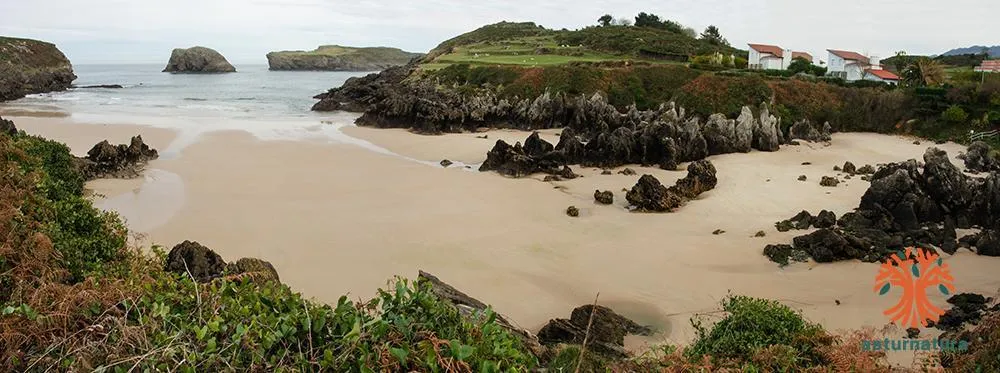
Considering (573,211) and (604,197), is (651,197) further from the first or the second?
(573,211)

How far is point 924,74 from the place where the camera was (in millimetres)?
38281

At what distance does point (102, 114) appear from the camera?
45656mm

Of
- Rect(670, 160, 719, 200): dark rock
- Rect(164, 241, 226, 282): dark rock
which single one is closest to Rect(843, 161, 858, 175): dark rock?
Rect(670, 160, 719, 200): dark rock

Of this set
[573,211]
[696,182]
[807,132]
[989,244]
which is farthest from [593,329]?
[807,132]

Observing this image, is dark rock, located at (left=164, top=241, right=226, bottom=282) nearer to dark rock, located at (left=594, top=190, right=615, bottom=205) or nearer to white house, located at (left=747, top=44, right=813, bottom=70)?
dark rock, located at (left=594, top=190, right=615, bottom=205)

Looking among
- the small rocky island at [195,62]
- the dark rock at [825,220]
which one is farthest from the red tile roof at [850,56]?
the small rocky island at [195,62]

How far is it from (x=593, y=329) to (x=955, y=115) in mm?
31797

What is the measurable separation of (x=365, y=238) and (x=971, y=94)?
34.5 m

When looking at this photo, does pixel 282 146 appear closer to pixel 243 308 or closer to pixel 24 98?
pixel 243 308

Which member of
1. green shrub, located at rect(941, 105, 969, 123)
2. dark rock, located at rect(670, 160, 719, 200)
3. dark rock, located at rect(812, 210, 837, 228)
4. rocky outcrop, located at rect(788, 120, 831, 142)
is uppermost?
green shrub, located at rect(941, 105, 969, 123)

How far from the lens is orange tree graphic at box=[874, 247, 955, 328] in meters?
11.2

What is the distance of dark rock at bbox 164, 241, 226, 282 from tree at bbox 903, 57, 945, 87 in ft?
139

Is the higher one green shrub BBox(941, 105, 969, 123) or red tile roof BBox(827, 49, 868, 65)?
red tile roof BBox(827, 49, 868, 65)

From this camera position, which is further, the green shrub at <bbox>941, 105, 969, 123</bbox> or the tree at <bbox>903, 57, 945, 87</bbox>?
the tree at <bbox>903, 57, 945, 87</bbox>
